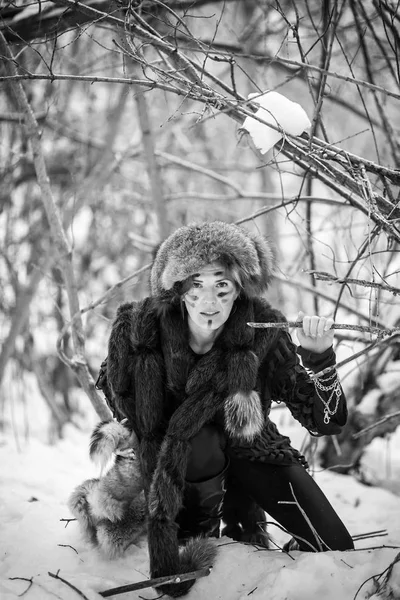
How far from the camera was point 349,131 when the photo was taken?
23.6 feet

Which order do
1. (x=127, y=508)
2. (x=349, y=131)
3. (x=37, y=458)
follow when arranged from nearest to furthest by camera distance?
(x=127, y=508) < (x=37, y=458) < (x=349, y=131)

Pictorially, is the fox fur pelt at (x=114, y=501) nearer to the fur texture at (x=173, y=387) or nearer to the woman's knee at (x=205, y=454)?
the fur texture at (x=173, y=387)

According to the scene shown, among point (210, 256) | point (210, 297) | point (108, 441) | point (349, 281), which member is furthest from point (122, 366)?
point (349, 281)

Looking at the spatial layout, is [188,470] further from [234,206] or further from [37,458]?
[234,206]

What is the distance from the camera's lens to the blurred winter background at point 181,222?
1967 millimetres

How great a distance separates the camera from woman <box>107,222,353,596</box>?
2094 mm

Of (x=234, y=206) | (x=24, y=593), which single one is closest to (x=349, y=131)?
(x=234, y=206)

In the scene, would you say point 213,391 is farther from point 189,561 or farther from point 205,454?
point 189,561

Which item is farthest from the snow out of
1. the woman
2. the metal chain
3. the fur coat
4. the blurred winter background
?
the metal chain

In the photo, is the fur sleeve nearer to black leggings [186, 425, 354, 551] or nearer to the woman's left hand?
black leggings [186, 425, 354, 551]

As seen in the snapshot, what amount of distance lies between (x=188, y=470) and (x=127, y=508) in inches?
12.1

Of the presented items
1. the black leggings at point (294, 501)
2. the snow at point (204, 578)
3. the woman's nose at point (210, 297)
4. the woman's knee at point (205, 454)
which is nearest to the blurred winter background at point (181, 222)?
the snow at point (204, 578)

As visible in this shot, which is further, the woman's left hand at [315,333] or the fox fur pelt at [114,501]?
the fox fur pelt at [114,501]

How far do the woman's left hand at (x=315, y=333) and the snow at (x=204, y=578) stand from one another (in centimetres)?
73
